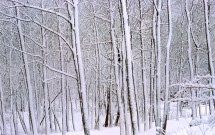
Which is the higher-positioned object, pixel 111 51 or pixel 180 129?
pixel 111 51

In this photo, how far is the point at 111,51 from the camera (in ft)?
53.9

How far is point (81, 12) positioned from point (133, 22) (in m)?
5.06

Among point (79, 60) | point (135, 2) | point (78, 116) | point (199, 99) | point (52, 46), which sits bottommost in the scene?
point (78, 116)

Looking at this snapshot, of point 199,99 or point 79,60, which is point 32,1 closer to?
point 79,60

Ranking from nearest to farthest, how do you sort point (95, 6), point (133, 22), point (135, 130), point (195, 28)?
1. point (135, 130)
2. point (133, 22)
3. point (95, 6)
4. point (195, 28)

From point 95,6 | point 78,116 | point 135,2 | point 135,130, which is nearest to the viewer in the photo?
point 135,130

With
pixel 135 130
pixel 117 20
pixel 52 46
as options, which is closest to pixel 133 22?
pixel 117 20

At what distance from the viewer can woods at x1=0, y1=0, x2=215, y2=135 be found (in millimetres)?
8211

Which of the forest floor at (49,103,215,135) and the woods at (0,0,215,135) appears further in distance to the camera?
the woods at (0,0,215,135)

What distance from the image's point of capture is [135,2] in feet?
51.2

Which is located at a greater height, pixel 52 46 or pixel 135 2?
pixel 135 2

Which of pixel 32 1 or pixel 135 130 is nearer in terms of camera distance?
pixel 135 130

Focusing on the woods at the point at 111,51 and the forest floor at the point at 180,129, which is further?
the woods at the point at 111,51

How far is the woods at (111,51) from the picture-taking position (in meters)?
8.21
